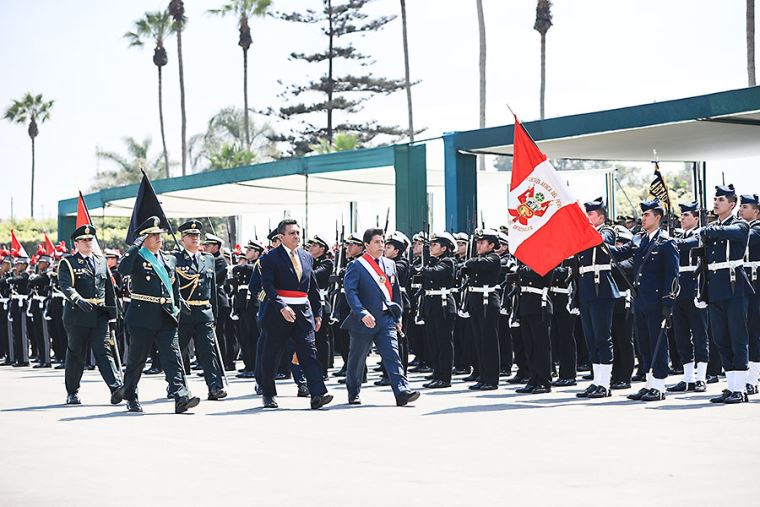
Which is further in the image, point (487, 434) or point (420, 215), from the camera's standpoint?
point (420, 215)

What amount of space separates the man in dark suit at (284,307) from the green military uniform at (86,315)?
1899 mm

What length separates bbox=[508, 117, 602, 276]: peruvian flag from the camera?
12281mm

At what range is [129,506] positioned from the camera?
Answer: 22.3ft

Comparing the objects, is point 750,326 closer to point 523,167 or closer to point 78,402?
point 523,167

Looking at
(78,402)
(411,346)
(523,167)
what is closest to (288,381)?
(411,346)

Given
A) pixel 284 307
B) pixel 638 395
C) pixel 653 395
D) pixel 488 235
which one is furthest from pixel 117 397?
pixel 653 395

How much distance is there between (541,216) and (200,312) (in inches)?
151

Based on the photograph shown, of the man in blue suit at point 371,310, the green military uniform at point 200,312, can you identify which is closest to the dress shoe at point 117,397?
the green military uniform at point 200,312

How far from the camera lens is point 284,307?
1231 centimetres

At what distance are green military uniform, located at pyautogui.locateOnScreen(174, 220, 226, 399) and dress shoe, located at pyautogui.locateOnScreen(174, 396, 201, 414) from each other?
1.31m

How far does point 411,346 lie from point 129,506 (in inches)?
456

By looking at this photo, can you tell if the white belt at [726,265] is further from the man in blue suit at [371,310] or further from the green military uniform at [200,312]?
the green military uniform at [200,312]

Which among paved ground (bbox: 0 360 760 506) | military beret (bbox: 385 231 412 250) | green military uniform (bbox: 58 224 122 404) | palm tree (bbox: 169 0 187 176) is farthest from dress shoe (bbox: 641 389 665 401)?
palm tree (bbox: 169 0 187 176)

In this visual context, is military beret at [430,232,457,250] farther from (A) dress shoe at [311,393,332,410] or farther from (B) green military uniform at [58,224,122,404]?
(B) green military uniform at [58,224,122,404]
